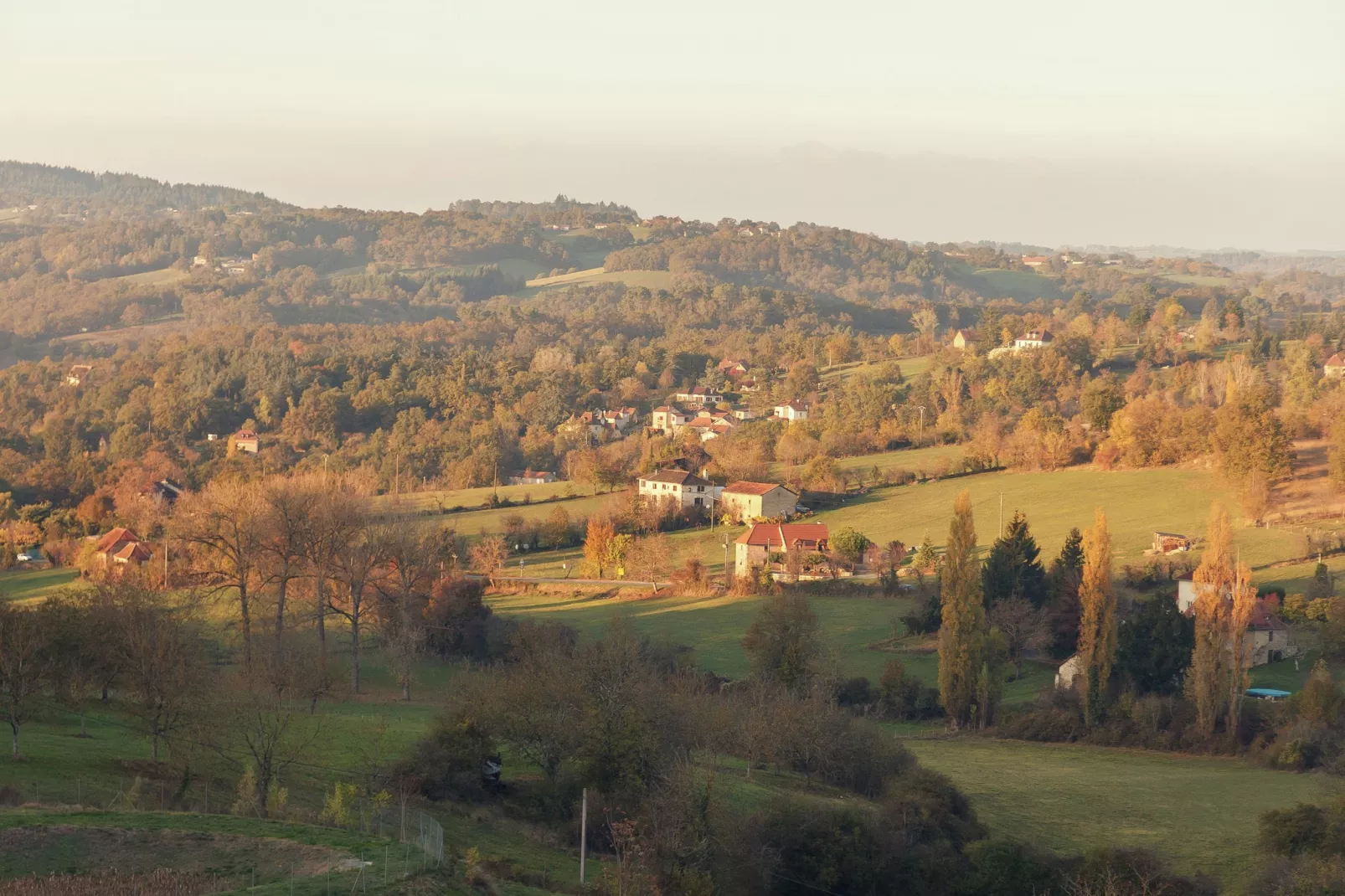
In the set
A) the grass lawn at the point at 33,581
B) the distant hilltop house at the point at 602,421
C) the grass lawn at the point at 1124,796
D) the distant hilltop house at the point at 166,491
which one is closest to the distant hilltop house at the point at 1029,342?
the distant hilltop house at the point at 602,421

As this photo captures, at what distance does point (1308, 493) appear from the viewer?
182 ft

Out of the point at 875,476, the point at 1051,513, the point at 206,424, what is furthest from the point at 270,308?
the point at 1051,513

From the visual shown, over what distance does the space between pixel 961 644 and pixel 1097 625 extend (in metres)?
3.45

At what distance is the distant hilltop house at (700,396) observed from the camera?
107m

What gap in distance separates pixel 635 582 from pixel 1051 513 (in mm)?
17655

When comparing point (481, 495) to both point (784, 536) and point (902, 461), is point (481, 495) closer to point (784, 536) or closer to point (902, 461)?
point (902, 461)

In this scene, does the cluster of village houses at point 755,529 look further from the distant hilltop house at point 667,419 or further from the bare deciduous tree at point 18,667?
the bare deciduous tree at point 18,667

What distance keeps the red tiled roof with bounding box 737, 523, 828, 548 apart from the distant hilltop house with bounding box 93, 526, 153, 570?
21.8m

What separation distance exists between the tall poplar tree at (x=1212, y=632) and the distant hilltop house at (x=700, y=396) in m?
70.2

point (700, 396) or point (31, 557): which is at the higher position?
point (700, 396)

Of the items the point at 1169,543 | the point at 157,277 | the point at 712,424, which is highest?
the point at 157,277

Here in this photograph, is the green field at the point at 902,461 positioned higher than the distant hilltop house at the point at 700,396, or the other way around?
the green field at the point at 902,461

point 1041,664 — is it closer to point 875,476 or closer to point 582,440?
point 875,476

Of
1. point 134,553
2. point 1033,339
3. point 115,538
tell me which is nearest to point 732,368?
point 1033,339
